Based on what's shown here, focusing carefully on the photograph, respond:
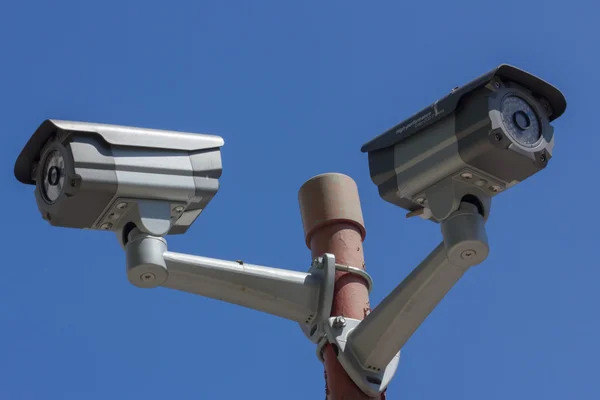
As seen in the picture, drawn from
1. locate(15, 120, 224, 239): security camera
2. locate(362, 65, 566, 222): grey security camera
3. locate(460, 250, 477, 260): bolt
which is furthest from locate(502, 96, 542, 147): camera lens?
locate(15, 120, 224, 239): security camera

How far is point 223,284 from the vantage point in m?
6.06

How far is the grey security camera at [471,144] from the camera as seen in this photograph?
217 inches

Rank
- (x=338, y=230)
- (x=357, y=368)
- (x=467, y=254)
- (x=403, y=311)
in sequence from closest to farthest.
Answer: (x=467, y=254) → (x=403, y=311) → (x=357, y=368) → (x=338, y=230)

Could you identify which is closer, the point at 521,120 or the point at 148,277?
the point at 521,120

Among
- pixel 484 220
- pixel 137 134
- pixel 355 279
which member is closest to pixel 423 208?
pixel 484 220

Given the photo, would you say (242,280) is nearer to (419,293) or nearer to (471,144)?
(419,293)

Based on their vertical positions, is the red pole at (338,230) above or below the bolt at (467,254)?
above

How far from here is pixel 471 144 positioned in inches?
217

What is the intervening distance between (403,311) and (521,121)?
2.93 feet

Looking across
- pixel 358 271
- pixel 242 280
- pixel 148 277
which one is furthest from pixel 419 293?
pixel 148 277

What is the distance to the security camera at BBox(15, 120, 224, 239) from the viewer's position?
566 centimetres

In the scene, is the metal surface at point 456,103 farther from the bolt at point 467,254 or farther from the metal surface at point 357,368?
the metal surface at point 357,368

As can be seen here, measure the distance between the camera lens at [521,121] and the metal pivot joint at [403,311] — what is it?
0.33 meters

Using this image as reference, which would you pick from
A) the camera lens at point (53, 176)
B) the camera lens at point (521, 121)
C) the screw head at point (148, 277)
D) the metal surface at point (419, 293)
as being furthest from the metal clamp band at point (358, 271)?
the camera lens at point (53, 176)
